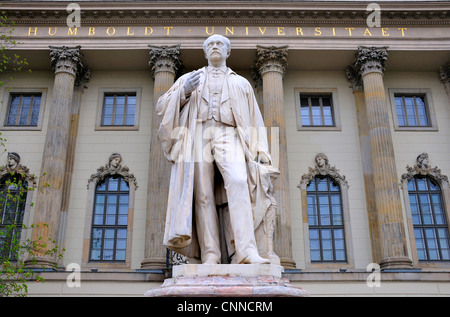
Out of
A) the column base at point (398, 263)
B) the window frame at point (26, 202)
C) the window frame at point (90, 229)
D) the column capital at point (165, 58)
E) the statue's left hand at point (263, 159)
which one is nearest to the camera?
the statue's left hand at point (263, 159)

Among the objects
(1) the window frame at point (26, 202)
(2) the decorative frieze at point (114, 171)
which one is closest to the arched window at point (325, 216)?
(2) the decorative frieze at point (114, 171)

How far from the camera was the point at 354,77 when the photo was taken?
2347 centimetres

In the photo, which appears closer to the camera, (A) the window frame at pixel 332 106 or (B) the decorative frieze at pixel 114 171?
(B) the decorative frieze at pixel 114 171

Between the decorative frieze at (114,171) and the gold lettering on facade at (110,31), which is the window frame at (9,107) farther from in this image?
the gold lettering on facade at (110,31)

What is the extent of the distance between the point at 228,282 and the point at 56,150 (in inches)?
700

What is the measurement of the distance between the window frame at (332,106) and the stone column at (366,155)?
3.11 feet

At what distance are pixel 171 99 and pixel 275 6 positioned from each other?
59.6 feet

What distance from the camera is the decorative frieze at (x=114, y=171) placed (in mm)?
21991

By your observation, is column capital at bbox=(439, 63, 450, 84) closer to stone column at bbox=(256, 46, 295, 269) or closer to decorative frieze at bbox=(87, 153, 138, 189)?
stone column at bbox=(256, 46, 295, 269)

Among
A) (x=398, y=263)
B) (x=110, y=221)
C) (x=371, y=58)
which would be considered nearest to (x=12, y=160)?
(x=110, y=221)

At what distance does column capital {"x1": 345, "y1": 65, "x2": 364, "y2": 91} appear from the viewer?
23.2 metres

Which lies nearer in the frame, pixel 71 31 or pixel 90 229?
A: pixel 90 229

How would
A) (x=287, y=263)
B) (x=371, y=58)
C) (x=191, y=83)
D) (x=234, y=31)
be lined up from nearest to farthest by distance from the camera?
(x=191, y=83), (x=287, y=263), (x=371, y=58), (x=234, y=31)

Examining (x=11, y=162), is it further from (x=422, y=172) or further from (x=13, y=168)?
(x=422, y=172)
